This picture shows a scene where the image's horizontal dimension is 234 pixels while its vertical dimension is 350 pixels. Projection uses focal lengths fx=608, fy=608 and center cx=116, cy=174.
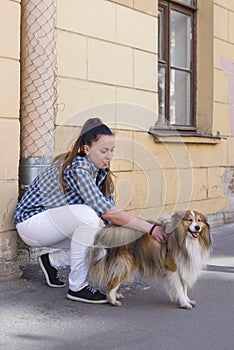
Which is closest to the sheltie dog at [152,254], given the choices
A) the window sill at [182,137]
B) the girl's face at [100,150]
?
the girl's face at [100,150]

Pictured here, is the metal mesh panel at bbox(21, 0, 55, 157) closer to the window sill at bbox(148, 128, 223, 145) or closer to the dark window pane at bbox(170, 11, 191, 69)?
the window sill at bbox(148, 128, 223, 145)

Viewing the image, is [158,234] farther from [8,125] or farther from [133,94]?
[133,94]

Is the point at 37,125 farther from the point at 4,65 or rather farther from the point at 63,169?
the point at 63,169

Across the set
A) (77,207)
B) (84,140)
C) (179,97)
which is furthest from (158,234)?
(179,97)

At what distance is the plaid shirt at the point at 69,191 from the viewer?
14.7 ft

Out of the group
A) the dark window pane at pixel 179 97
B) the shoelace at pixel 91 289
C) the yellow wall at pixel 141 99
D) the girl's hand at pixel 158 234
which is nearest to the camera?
the girl's hand at pixel 158 234

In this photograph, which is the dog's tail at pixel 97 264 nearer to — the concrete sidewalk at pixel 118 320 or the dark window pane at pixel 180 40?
the concrete sidewalk at pixel 118 320

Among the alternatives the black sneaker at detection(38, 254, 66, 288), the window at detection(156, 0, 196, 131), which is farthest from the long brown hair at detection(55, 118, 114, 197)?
the window at detection(156, 0, 196, 131)

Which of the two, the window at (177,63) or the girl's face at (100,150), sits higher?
the window at (177,63)

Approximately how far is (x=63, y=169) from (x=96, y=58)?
97.7 inches

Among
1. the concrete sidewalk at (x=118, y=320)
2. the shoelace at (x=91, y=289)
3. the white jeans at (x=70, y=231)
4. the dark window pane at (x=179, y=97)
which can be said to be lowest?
the concrete sidewalk at (x=118, y=320)

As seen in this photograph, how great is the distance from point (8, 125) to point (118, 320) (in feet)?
6.17

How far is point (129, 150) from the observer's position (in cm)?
728

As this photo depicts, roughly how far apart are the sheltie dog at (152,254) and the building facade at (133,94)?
0.99 meters
